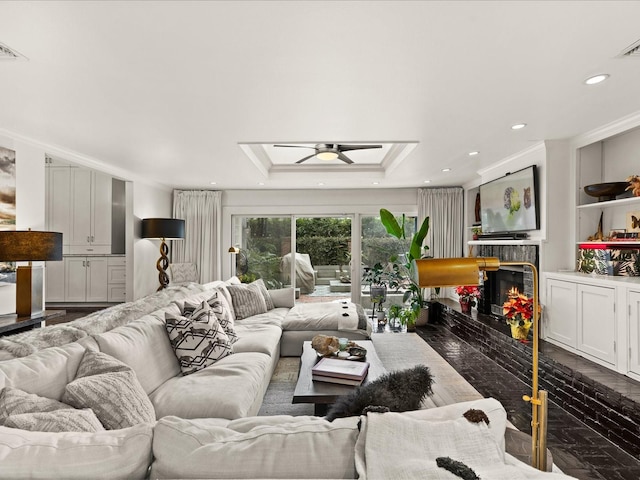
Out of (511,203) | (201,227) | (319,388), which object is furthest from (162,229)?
(511,203)

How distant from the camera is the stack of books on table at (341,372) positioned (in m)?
2.63

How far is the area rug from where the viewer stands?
3012 mm

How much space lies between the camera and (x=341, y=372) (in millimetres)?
2668

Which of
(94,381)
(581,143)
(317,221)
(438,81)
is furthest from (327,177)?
(94,381)

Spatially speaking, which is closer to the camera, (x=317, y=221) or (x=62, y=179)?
(x=62, y=179)

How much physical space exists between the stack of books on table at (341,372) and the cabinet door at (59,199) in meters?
5.50

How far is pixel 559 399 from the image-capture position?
124 inches

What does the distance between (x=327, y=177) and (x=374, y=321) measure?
8.37ft

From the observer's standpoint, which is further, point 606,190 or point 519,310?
point 519,310

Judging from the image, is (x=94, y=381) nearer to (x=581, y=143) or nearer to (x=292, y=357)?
(x=292, y=357)

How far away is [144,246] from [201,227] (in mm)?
1345

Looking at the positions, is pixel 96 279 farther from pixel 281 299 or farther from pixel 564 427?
pixel 564 427

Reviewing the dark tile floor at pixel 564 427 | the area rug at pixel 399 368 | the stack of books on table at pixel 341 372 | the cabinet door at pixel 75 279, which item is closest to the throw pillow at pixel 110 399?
the stack of books on table at pixel 341 372

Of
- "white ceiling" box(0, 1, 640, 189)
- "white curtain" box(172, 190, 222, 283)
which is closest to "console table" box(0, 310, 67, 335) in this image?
"white ceiling" box(0, 1, 640, 189)
